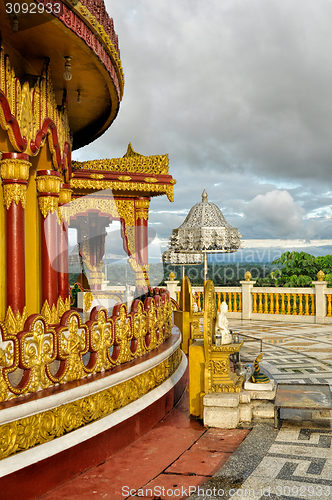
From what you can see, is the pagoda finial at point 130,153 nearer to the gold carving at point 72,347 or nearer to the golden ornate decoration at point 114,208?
the golden ornate decoration at point 114,208

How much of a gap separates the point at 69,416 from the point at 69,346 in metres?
0.52

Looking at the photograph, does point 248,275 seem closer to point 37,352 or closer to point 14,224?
point 14,224

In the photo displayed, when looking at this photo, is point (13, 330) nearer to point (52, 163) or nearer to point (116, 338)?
point (116, 338)

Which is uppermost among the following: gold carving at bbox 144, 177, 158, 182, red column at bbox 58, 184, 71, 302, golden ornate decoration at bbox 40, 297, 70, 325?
gold carving at bbox 144, 177, 158, 182

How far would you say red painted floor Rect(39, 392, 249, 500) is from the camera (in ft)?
10.1

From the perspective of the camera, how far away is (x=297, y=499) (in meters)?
2.92

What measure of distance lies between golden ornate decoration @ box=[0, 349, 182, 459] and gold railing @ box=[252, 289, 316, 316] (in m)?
9.67

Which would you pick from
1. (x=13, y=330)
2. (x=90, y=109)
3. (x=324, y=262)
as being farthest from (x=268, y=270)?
(x=13, y=330)

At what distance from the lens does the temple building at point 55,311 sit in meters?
2.98

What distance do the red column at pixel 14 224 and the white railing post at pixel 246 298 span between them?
410 inches

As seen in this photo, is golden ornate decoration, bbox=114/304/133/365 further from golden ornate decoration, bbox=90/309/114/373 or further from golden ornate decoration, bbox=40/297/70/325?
golden ornate decoration, bbox=40/297/70/325

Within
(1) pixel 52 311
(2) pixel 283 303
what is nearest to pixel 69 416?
(1) pixel 52 311

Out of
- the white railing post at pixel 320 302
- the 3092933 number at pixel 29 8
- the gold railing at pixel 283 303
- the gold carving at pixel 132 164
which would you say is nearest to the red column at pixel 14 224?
the 3092933 number at pixel 29 8

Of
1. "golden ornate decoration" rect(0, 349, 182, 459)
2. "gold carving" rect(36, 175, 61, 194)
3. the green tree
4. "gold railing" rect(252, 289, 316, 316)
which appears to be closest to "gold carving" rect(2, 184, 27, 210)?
"gold carving" rect(36, 175, 61, 194)
